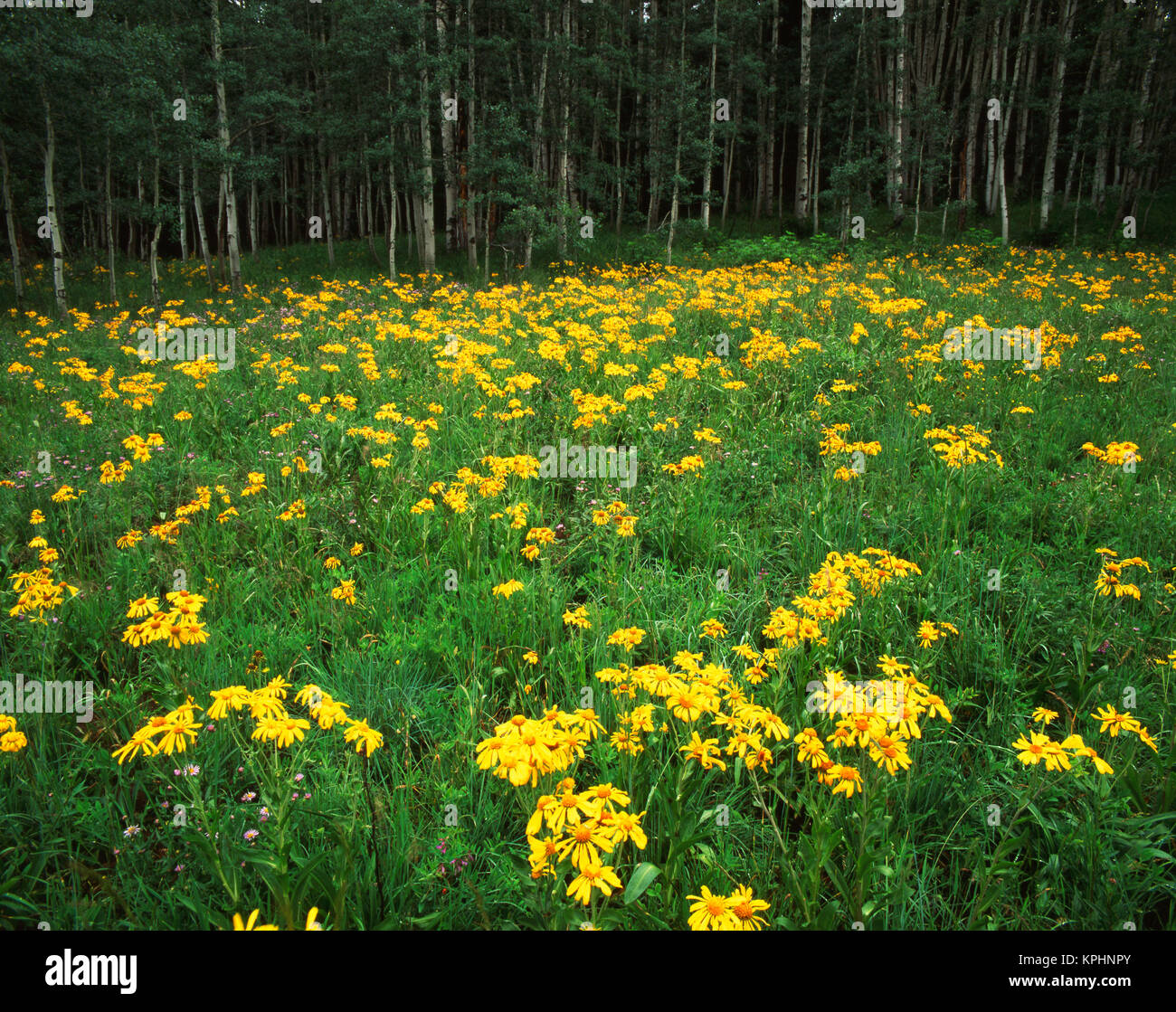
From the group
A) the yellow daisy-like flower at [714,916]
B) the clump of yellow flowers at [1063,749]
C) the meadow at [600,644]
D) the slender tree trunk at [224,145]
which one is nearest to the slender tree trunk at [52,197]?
the slender tree trunk at [224,145]

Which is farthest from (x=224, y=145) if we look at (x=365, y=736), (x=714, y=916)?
(x=714, y=916)

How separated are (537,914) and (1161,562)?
3956mm

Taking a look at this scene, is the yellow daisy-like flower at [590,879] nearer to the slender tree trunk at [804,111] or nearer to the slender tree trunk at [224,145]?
the slender tree trunk at [224,145]

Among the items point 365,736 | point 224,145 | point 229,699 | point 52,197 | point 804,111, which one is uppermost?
point 804,111

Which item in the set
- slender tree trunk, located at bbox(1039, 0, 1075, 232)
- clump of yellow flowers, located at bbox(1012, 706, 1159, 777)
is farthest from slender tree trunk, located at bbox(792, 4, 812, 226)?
clump of yellow flowers, located at bbox(1012, 706, 1159, 777)

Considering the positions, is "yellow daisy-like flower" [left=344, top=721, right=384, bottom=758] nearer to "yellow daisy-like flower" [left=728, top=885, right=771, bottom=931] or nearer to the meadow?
the meadow

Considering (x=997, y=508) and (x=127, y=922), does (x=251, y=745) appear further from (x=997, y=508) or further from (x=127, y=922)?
(x=997, y=508)

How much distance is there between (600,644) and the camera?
2.96 metres

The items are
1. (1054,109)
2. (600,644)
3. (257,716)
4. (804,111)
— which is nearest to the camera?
(257,716)

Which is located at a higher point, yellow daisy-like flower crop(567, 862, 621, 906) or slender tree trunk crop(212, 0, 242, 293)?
slender tree trunk crop(212, 0, 242, 293)

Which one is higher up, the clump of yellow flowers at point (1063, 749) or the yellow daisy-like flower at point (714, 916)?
the clump of yellow flowers at point (1063, 749)

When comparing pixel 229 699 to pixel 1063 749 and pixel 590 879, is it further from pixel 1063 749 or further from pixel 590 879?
pixel 1063 749

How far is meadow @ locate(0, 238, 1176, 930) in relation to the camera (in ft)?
6.30

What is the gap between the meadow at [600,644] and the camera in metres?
1.92
